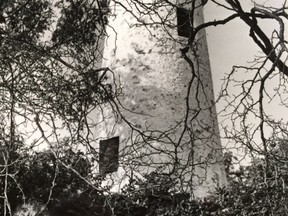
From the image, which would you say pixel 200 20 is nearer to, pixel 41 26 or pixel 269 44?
pixel 41 26

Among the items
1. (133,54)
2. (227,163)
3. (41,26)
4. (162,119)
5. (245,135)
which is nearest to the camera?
(245,135)

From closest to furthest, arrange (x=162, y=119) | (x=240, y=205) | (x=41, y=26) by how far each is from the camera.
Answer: (x=240, y=205), (x=41, y=26), (x=162, y=119)

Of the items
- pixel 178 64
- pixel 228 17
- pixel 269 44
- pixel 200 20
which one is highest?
pixel 200 20

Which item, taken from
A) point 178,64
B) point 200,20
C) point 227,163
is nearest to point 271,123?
point 178,64

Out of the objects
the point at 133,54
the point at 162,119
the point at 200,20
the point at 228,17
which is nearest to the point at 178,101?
the point at 162,119

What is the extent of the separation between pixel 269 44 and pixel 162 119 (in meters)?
3.99

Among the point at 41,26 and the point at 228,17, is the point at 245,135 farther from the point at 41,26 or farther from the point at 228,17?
the point at 41,26

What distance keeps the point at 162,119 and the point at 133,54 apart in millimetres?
1398

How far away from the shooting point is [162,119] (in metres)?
8.16

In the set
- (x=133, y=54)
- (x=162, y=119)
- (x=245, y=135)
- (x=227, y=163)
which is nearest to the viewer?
(x=245, y=135)

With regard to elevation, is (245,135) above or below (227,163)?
below

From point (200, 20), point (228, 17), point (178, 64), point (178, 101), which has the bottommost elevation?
point (228, 17)

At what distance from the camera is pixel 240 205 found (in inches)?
243

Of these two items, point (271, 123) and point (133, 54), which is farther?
point (133, 54)
